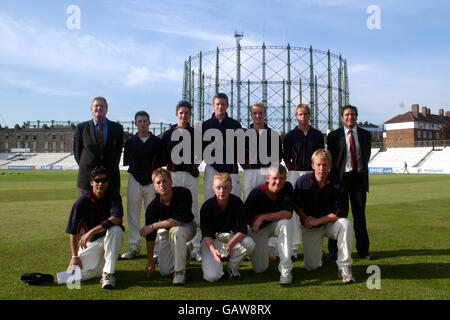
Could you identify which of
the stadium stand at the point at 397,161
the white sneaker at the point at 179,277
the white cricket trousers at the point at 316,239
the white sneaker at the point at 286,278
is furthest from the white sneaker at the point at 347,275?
the stadium stand at the point at 397,161

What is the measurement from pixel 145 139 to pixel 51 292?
2.35 metres

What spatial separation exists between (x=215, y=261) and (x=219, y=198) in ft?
2.19

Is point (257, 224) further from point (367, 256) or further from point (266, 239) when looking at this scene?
point (367, 256)

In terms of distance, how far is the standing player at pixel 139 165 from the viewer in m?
5.05

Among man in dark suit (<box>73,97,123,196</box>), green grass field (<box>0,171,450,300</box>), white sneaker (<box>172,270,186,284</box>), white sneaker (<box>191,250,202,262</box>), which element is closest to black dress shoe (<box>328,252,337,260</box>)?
green grass field (<box>0,171,450,300</box>)

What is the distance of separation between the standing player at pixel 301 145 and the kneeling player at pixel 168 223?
66.0 inches

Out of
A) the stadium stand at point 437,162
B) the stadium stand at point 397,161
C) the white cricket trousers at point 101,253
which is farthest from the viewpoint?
the stadium stand at point 397,161

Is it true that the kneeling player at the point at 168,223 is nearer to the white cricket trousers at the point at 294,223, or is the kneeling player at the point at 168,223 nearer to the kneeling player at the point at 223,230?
the kneeling player at the point at 223,230

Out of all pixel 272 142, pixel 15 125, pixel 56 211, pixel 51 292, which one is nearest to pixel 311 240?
pixel 272 142

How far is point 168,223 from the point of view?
3982 millimetres

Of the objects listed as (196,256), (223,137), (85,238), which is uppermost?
(223,137)

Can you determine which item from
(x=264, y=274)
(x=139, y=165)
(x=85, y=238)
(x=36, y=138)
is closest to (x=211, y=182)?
(x=139, y=165)
